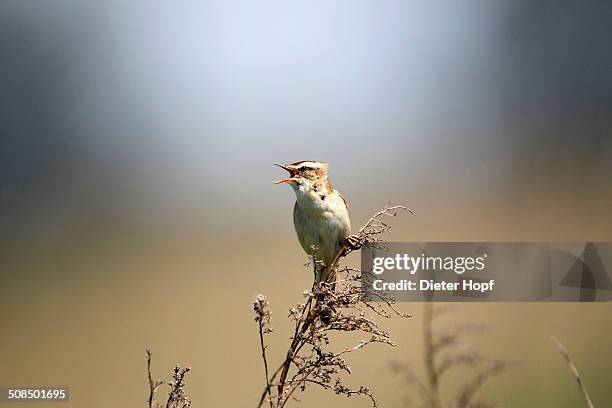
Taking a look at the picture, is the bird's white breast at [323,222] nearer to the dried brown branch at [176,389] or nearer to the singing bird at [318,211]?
the singing bird at [318,211]

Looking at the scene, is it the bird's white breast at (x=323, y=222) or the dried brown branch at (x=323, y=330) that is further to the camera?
the bird's white breast at (x=323, y=222)

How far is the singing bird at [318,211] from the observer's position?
243 centimetres

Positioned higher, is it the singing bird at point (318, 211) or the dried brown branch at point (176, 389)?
the singing bird at point (318, 211)

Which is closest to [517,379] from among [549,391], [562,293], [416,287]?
[549,391]

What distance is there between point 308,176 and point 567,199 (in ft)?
19.1

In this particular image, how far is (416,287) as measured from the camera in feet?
9.39

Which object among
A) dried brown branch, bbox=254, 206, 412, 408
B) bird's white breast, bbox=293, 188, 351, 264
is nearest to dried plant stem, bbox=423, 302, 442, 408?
dried brown branch, bbox=254, 206, 412, 408

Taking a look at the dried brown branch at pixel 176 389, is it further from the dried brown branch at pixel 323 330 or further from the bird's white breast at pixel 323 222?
the bird's white breast at pixel 323 222

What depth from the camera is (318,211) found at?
2434mm

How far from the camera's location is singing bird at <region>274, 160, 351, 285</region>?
7.96ft

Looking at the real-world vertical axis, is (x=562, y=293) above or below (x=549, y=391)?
above

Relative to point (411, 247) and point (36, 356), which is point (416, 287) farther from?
point (36, 356)

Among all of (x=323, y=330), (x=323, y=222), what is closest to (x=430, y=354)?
(x=323, y=330)

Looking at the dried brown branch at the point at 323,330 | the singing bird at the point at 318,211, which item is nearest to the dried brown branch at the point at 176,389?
the dried brown branch at the point at 323,330
